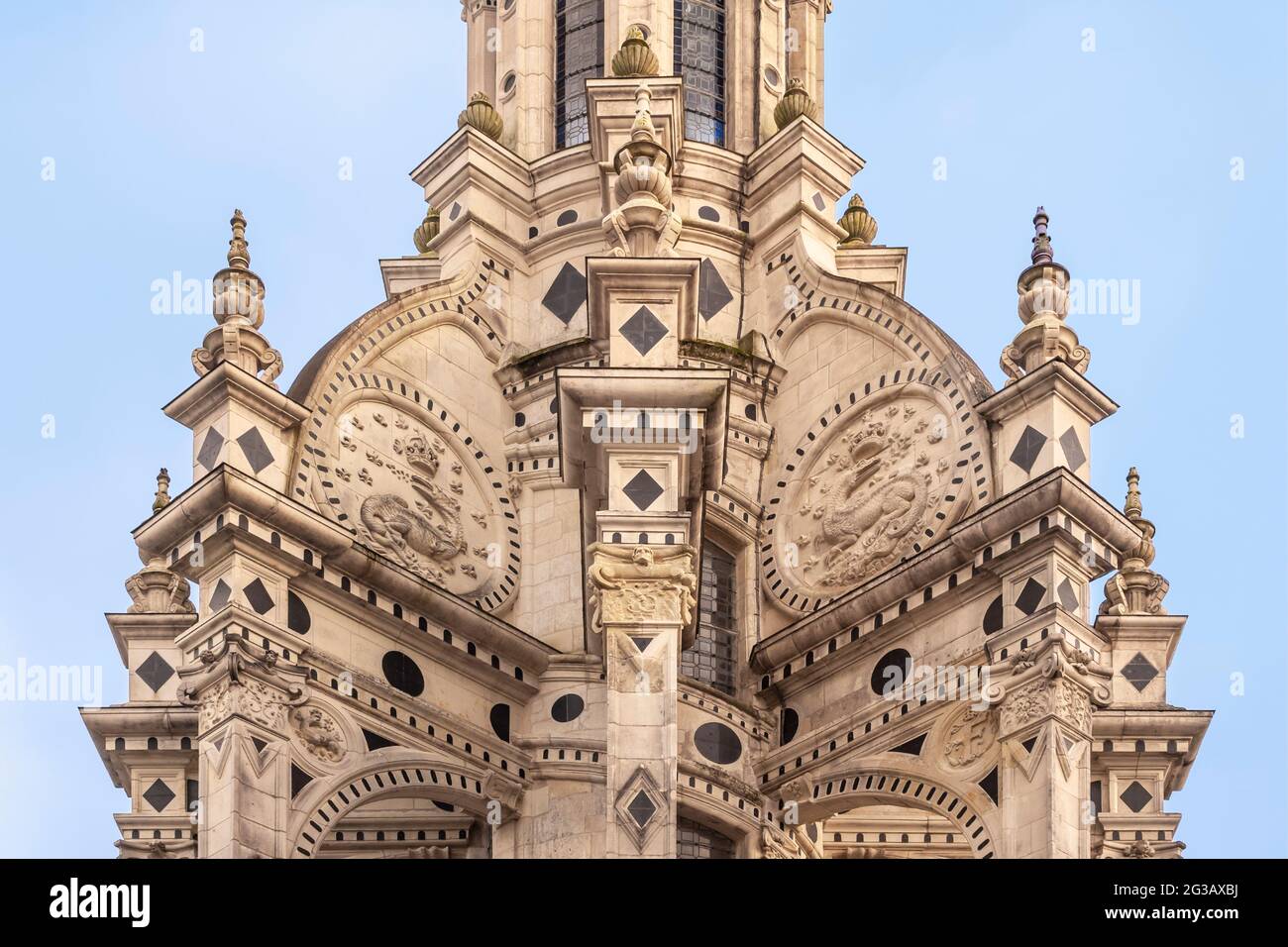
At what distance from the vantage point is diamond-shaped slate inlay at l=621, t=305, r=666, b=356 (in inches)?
1841

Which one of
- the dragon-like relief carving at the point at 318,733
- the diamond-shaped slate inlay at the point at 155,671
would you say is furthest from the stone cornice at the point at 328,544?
the diamond-shaped slate inlay at the point at 155,671

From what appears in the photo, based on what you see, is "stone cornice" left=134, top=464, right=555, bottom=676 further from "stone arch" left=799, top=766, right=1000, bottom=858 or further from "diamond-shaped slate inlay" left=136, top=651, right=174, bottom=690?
"stone arch" left=799, top=766, right=1000, bottom=858

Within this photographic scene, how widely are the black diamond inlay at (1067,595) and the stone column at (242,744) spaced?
970cm

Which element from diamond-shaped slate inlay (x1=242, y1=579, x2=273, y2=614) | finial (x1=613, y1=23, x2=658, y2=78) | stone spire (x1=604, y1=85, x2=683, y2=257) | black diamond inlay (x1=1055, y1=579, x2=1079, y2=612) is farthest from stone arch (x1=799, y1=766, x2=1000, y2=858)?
finial (x1=613, y1=23, x2=658, y2=78)

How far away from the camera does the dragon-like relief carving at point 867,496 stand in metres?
50.1

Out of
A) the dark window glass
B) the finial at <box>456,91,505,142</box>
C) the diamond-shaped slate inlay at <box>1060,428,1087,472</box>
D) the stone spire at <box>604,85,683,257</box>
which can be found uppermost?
the finial at <box>456,91,505,142</box>

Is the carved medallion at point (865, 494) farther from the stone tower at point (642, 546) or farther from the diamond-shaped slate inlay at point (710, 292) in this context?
the diamond-shaped slate inlay at point (710, 292)

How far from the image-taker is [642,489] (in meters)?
45.7

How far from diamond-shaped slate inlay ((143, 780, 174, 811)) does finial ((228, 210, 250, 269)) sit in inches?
295

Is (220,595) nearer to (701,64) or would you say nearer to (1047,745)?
(1047,745)

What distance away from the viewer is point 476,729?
48.8 m
